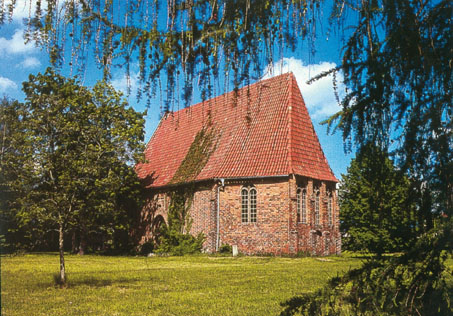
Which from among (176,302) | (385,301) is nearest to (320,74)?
(385,301)

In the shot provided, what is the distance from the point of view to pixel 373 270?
3.86 meters

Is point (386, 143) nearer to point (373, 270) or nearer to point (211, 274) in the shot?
point (373, 270)

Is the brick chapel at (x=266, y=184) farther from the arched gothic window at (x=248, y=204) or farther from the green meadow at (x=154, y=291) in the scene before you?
the green meadow at (x=154, y=291)

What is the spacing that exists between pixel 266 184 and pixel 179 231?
20.6ft

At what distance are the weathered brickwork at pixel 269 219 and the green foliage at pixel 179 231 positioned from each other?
395 millimetres

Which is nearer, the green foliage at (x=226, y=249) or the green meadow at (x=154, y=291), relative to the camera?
the green meadow at (x=154, y=291)

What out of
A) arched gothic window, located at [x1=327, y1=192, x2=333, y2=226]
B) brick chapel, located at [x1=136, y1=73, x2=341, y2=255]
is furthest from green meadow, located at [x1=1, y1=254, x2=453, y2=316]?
arched gothic window, located at [x1=327, y1=192, x2=333, y2=226]

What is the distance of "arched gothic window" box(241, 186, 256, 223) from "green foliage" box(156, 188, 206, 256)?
108 inches

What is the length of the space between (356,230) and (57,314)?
23188mm

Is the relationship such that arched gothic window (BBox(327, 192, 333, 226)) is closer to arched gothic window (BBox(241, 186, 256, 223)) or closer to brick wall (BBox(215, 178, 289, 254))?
brick wall (BBox(215, 178, 289, 254))

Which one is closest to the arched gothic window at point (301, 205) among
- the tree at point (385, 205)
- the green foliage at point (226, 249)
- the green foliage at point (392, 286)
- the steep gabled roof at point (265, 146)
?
the steep gabled roof at point (265, 146)

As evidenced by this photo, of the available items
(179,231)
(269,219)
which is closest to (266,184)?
(269,219)

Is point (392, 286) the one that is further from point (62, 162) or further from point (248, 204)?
point (248, 204)

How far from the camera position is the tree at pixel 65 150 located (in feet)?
37.7
